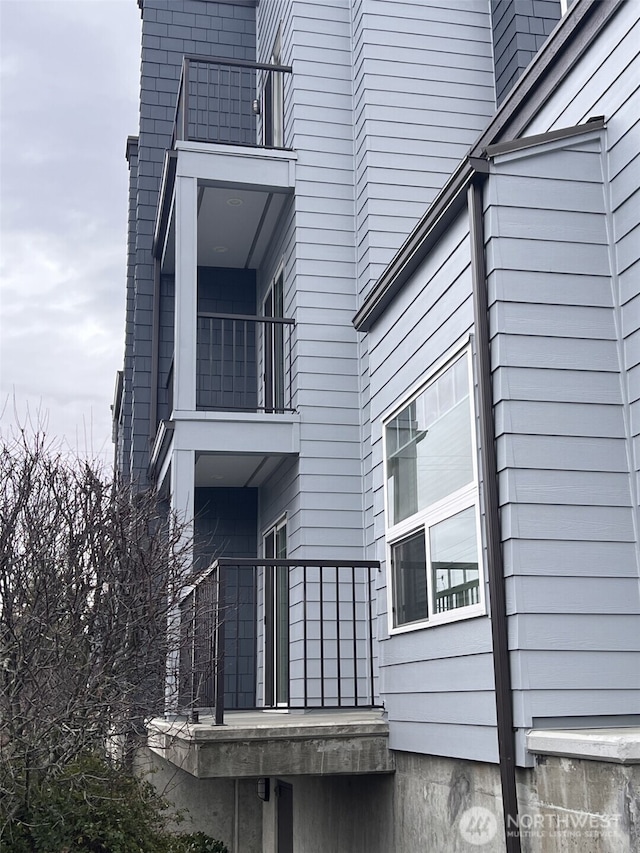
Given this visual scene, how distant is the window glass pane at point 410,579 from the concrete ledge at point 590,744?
1.52 metres

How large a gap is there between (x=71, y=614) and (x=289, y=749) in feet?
6.25

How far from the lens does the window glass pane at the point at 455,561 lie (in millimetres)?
4855

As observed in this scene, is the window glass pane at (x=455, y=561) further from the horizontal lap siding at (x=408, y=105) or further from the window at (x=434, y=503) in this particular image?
the horizontal lap siding at (x=408, y=105)

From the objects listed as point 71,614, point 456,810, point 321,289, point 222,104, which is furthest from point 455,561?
point 222,104

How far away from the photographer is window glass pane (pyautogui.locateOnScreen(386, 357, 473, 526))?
16.7 ft

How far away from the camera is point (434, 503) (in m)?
5.42

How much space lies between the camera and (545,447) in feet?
14.8

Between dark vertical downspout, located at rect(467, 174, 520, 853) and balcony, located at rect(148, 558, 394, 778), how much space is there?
1.91 m

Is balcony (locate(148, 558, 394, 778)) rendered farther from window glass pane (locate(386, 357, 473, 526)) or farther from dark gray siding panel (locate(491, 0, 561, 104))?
dark gray siding panel (locate(491, 0, 561, 104))

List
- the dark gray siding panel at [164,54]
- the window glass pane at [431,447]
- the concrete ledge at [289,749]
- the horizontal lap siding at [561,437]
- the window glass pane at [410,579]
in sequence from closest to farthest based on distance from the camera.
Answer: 1. the horizontal lap siding at [561,437]
2. the window glass pane at [431,447]
3. the window glass pane at [410,579]
4. the concrete ledge at [289,749]
5. the dark gray siding panel at [164,54]

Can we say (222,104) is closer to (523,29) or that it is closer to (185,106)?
(185,106)

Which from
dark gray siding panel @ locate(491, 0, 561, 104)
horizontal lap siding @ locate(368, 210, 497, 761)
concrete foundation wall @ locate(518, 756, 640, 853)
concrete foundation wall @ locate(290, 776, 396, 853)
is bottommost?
concrete foundation wall @ locate(290, 776, 396, 853)

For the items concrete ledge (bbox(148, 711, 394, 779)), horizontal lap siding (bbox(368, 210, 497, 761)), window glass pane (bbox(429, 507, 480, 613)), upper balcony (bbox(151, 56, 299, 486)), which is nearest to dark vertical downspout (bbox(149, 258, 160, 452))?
upper balcony (bbox(151, 56, 299, 486))

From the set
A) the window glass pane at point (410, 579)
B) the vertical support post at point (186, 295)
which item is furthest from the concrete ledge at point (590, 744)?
the vertical support post at point (186, 295)
